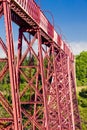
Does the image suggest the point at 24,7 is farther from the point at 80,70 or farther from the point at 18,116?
the point at 80,70

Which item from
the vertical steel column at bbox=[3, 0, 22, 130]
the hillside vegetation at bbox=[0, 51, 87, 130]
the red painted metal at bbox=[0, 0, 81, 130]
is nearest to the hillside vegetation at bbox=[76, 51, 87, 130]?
the hillside vegetation at bbox=[0, 51, 87, 130]

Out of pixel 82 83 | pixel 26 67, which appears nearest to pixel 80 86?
pixel 82 83

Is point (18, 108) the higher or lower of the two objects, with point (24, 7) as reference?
lower

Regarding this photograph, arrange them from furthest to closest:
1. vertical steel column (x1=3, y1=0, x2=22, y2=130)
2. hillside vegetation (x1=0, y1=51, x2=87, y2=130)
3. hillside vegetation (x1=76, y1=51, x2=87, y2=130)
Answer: hillside vegetation (x1=76, y1=51, x2=87, y2=130), hillside vegetation (x1=0, y1=51, x2=87, y2=130), vertical steel column (x1=3, y1=0, x2=22, y2=130)

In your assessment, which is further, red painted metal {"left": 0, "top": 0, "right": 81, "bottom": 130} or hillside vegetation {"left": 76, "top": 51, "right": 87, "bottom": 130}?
hillside vegetation {"left": 76, "top": 51, "right": 87, "bottom": 130}

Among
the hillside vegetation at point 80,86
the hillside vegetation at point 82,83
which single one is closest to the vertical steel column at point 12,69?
the hillside vegetation at point 80,86

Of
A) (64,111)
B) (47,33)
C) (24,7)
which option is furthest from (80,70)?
(24,7)

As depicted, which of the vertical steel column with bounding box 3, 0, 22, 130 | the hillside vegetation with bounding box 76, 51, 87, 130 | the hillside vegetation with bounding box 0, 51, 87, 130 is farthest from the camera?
the hillside vegetation with bounding box 76, 51, 87, 130

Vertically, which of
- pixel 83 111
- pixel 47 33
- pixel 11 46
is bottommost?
pixel 83 111

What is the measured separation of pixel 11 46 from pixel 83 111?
43.1m

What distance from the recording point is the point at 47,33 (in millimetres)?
19094

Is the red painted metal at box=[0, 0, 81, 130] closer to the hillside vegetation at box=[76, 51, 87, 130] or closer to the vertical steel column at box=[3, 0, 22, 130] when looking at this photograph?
the vertical steel column at box=[3, 0, 22, 130]

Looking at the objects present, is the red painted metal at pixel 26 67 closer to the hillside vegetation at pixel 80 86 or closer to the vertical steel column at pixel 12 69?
the vertical steel column at pixel 12 69

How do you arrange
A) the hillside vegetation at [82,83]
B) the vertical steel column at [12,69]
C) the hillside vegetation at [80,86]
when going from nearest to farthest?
the vertical steel column at [12,69]
the hillside vegetation at [80,86]
the hillside vegetation at [82,83]
